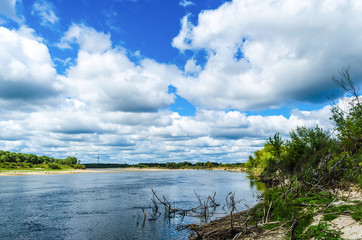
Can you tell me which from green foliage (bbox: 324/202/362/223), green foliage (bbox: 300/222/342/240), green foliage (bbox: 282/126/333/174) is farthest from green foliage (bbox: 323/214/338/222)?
green foliage (bbox: 282/126/333/174)

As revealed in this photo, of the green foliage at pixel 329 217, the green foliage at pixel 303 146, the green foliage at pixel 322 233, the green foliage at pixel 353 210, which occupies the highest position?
the green foliage at pixel 303 146

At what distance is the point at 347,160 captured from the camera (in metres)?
31.7

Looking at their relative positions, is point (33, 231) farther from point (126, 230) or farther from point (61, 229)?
point (126, 230)

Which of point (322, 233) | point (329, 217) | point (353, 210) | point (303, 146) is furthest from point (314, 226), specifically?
point (303, 146)

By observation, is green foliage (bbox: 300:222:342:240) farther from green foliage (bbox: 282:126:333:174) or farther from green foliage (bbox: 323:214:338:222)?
green foliage (bbox: 282:126:333:174)

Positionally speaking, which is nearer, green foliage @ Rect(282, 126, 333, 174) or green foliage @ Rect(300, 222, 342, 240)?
green foliage @ Rect(300, 222, 342, 240)

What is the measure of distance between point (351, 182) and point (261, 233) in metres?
18.4

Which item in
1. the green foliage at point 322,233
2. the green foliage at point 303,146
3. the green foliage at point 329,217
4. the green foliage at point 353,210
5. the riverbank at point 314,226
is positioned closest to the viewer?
the green foliage at point 322,233

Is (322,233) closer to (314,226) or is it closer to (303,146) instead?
(314,226)

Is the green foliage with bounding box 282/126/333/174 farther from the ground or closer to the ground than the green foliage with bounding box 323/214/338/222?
farther from the ground

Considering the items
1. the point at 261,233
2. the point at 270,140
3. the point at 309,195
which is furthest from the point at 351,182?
the point at 270,140

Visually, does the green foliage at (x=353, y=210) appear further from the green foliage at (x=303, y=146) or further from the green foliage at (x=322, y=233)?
the green foliage at (x=303, y=146)

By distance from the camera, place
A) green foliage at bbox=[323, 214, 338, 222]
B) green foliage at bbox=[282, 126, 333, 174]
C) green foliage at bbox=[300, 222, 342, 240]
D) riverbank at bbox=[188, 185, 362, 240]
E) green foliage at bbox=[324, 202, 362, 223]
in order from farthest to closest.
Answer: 1. green foliage at bbox=[282, 126, 333, 174]
2. green foliage at bbox=[323, 214, 338, 222]
3. green foliage at bbox=[324, 202, 362, 223]
4. riverbank at bbox=[188, 185, 362, 240]
5. green foliage at bbox=[300, 222, 342, 240]

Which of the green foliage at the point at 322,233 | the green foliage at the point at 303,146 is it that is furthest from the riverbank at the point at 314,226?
the green foliage at the point at 303,146
